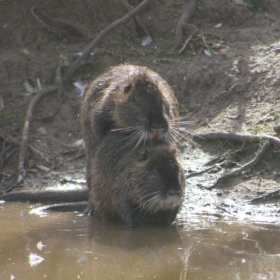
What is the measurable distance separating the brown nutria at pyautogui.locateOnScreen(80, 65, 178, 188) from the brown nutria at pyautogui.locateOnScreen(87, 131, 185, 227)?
106 mm

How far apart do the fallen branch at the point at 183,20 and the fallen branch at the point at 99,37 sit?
18.2 inches

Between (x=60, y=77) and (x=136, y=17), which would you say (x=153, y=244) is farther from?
(x=136, y=17)

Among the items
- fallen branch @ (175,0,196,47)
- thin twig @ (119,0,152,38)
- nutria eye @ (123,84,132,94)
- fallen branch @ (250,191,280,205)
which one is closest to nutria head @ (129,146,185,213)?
nutria eye @ (123,84,132,94)

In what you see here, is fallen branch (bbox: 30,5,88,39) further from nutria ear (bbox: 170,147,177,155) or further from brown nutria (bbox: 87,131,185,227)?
nutria ear (bbox: 170,147,177,155)

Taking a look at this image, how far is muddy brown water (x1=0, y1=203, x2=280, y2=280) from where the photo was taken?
16.5 ft

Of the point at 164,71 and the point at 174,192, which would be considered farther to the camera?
the point at 164,71

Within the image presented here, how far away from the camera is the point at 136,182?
20.8ft

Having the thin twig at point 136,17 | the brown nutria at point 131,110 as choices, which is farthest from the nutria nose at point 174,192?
the thin twig at point 136,17

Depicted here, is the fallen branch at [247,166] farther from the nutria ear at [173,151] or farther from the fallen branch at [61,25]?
the fallen branch at [61,25]

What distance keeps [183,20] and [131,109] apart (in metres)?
3.35

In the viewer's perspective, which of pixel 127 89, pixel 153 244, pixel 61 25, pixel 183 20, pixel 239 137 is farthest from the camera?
pixel 61 25

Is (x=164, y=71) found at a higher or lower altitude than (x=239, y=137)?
higher

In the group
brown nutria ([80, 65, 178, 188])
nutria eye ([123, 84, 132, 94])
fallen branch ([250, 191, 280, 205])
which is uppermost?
nutria eye ([123, 84, 132, 94])

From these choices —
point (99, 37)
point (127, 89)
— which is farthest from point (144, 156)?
point (99, 37)
